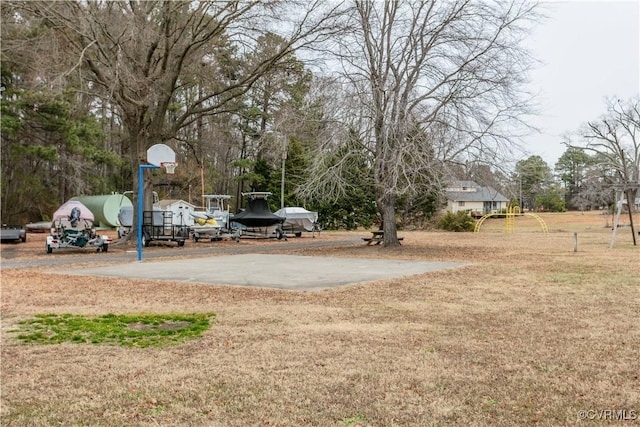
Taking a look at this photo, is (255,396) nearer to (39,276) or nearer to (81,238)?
(39,276)

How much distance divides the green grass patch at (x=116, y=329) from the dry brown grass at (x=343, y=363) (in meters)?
0.24

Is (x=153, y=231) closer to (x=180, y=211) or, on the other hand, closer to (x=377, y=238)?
(x=377, y=238)

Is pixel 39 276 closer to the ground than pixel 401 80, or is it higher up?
closer to the ground

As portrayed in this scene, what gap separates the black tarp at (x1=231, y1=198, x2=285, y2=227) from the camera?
84.8ft

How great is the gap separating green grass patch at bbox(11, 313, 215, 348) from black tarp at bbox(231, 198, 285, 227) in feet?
60.4

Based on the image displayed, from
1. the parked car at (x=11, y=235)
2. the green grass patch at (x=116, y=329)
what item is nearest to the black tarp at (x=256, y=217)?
the parked car at (x=11, y=235)

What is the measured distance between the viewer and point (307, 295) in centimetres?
919

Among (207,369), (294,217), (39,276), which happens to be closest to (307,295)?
(207,369)

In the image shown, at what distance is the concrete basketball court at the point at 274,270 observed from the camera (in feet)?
36.3

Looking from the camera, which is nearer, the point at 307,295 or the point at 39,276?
the point at 307,295

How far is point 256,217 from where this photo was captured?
25797 mm

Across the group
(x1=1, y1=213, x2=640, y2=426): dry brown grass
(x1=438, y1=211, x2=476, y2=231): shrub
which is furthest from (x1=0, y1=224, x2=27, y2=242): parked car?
(x1=438, y1=211, x2=476, y2=231): shrub

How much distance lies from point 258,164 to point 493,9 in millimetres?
27145

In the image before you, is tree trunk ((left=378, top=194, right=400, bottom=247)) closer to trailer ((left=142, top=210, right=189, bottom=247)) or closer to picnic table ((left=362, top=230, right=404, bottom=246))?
picnic table ((left=362, top=230, right=404, bottom=246))
